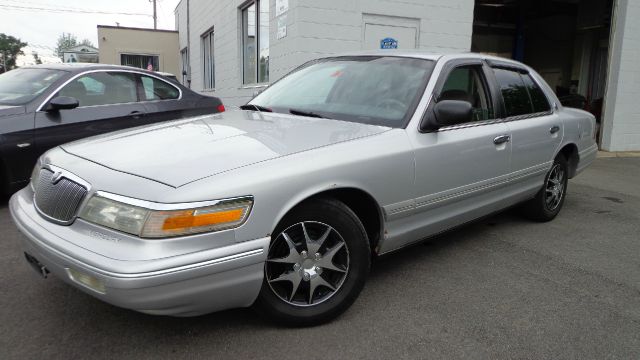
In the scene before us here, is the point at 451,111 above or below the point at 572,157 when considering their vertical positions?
above

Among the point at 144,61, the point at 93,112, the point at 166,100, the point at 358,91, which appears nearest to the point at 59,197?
the point at 358,91

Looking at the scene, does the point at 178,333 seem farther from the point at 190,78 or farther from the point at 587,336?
the point at 190,78

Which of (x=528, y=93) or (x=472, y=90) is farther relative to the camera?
(x=528, y=93)

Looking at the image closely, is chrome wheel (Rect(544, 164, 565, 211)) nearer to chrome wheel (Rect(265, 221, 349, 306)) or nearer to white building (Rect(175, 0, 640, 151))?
chrome wheel (Rect(265, 221, 349, 306))

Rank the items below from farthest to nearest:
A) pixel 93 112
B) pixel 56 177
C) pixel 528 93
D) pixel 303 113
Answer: pixel 93 112
pixel 528 93
pixel 303 113
pixel 56 177

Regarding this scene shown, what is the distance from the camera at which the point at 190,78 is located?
813 inches

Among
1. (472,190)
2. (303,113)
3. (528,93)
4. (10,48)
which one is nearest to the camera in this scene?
(303,113)

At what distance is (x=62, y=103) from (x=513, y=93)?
4258 mm

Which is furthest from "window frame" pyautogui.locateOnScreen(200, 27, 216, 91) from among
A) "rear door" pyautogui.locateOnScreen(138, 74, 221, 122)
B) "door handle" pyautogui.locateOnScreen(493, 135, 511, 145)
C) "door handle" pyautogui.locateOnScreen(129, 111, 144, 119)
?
"door handle" pyautogui.locateOnScreen(493, 135, 511, 145)

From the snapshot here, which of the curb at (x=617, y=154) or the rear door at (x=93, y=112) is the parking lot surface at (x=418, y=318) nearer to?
the rear door at (x=93, y=112)

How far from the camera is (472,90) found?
383 centimetres

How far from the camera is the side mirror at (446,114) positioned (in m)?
3.01

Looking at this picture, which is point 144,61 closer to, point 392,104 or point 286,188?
point 392,104

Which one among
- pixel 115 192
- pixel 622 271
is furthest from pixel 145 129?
pixel 622 271
